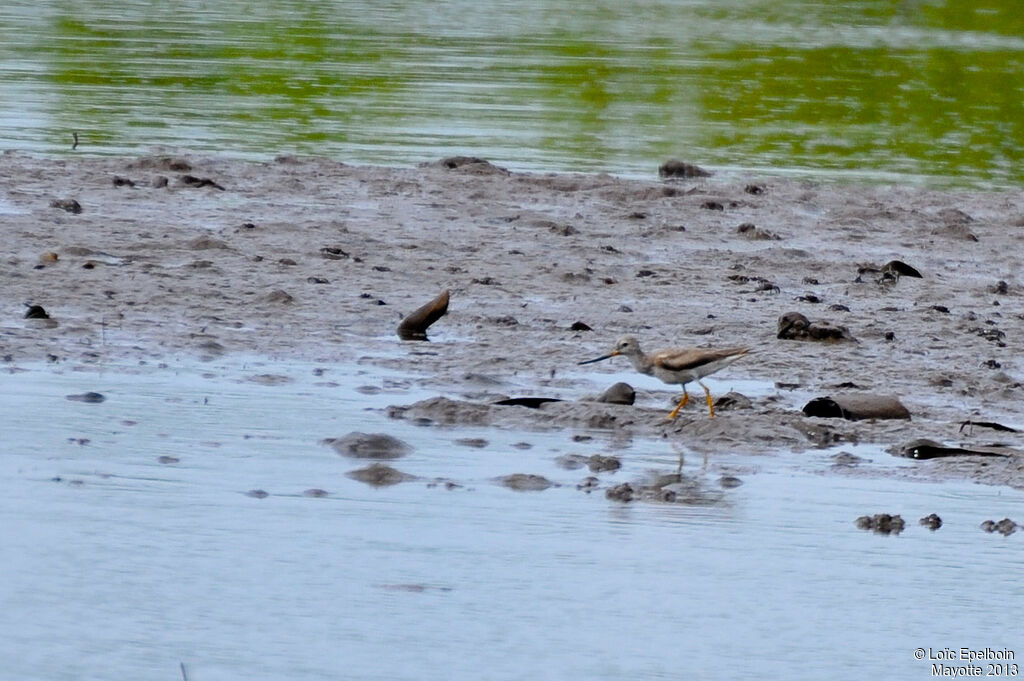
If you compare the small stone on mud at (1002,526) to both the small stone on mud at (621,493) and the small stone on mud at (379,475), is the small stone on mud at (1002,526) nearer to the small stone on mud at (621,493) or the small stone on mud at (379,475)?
the small stone on mud at (621,493)

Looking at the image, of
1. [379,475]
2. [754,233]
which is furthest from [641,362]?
[754,233]

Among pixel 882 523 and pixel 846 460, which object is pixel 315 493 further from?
pixel 846 460

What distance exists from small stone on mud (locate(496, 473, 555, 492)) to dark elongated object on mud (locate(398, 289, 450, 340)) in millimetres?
2409

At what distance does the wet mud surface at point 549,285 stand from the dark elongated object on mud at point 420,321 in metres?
0.03

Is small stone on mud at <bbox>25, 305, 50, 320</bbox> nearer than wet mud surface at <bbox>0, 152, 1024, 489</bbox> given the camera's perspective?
No

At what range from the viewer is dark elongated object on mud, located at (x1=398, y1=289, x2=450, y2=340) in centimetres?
951

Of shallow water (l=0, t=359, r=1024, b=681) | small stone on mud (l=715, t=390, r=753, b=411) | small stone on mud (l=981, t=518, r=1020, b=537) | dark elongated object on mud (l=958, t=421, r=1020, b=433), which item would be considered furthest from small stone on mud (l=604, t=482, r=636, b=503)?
dark elongated object on mud (l=958, t=421, r=1020, b=433)

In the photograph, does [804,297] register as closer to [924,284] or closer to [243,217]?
[924,284]

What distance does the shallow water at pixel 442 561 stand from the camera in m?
5.45

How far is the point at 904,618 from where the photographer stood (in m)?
5.88

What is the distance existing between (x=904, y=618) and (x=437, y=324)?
429cm

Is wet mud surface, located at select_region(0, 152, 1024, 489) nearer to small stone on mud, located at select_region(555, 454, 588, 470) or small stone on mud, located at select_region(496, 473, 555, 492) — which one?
small stone on mud, located at select_region(555, 454, 588, 470)

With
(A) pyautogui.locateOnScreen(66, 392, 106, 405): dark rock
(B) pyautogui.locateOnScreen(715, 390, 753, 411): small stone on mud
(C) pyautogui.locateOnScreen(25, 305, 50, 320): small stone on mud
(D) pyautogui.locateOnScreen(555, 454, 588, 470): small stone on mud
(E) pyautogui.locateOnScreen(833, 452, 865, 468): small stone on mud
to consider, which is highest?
(C) pyautogui.locateOnScreen(25, 305, 50, 320): small stone on mud

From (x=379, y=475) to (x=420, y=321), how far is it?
2.42 metres
